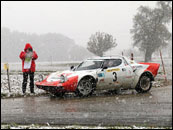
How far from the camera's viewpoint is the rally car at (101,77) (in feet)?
29.7

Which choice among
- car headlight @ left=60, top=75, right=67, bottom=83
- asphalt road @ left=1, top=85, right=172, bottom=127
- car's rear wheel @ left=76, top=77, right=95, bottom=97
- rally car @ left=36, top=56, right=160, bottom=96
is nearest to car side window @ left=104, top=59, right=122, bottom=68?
rally car @ left=36, top=56, right=160, bottom=96

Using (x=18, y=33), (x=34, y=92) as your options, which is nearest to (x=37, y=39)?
(x=18, y=33)

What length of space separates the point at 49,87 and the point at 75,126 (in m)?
4.10

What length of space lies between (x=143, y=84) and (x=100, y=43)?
4890 cm

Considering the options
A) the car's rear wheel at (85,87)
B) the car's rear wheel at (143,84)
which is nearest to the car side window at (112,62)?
the car's rear wheel at (85,87)

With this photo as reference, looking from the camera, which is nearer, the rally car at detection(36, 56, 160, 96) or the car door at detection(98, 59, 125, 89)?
the rally car at detection(36, 56, 160, 96)

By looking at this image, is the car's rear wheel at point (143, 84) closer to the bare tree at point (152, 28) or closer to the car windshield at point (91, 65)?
the car windshield at point (91, 65)

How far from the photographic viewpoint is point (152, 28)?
57.8 metres

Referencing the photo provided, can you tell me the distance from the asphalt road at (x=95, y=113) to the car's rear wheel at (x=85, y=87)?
0.95 m

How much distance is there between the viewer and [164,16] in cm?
5775

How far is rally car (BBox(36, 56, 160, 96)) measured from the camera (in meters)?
9.06

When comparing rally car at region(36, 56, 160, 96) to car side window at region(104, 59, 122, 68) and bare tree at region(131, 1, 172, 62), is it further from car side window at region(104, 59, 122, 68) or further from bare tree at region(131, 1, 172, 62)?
bare tree at region(131, 1, 172, 62)

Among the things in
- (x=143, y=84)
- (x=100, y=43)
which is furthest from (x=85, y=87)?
(x=100, y=43)

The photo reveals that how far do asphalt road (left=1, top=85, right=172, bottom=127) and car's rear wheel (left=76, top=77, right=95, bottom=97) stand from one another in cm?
95
